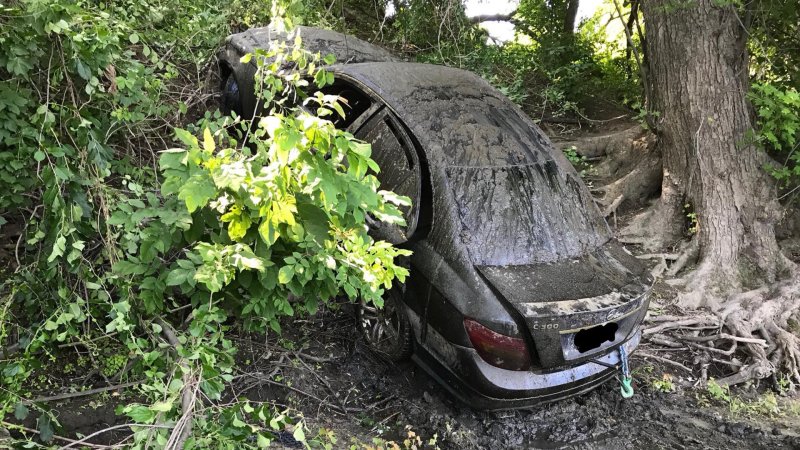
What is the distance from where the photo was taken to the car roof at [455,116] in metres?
3.71

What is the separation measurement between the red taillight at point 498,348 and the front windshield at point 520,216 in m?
0.41

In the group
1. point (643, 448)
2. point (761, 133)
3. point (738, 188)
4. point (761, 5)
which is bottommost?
point (643, 448)

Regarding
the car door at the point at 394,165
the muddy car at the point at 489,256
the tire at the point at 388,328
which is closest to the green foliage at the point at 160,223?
the tire at the point at 388,328

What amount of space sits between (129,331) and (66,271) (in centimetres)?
70

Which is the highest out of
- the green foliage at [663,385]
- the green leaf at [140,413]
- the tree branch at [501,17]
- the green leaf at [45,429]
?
the tree branch at [501,17]

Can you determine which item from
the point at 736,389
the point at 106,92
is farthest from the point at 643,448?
the point at 106,92

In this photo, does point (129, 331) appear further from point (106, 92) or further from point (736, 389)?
point (736, 389)

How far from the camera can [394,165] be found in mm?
3736

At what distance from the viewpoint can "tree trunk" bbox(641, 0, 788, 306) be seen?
213 inches

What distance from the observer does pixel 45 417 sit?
2.50m

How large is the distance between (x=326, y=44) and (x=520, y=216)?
108 inches

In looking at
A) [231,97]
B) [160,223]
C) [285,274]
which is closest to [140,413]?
[285,274]

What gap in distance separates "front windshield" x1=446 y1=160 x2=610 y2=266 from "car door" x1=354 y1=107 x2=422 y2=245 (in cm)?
25

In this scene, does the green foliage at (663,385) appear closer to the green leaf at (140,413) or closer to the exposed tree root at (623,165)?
the exposed tree root at (623,165)
